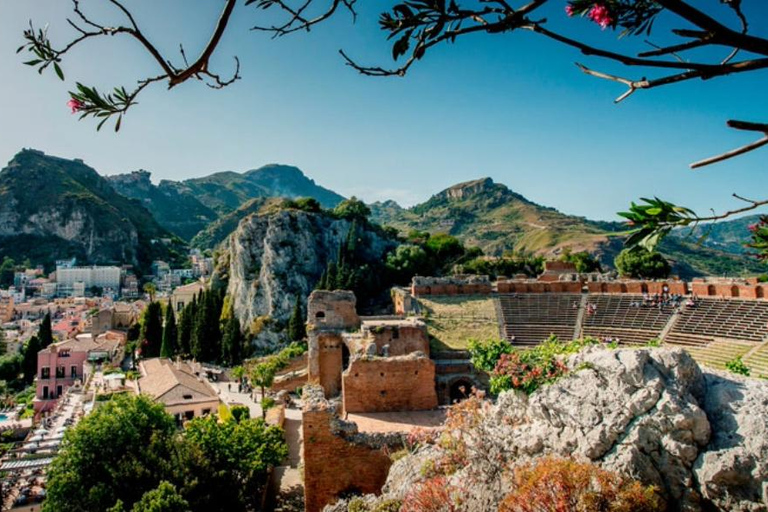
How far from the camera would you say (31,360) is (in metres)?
41.5

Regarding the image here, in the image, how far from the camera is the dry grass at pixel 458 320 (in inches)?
987

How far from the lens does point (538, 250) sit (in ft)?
303

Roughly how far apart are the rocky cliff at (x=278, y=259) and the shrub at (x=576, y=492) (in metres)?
37.1

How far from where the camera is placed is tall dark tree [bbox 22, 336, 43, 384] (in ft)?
135

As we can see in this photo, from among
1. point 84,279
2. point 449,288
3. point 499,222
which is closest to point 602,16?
point 449,288

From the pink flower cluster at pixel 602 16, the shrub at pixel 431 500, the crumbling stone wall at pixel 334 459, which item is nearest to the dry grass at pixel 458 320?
the crumbling stone wall at pixel 334 459

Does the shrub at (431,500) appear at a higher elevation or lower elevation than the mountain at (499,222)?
lower

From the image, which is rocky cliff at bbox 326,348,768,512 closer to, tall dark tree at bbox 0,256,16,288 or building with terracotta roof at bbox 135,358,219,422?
building with terracotta roof at bbox 135,358,219,422

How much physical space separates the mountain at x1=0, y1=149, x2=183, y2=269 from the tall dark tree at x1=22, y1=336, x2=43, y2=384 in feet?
249

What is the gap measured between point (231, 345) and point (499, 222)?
9758 centimetres

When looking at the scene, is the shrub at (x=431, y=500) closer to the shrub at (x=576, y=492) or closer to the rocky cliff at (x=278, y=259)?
the shrub at (x=576, y=492)

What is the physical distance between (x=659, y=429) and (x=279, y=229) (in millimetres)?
43613

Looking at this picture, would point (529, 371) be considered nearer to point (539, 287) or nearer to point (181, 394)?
point (181, 394)

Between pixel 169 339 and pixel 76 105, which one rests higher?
pixel 76 105
